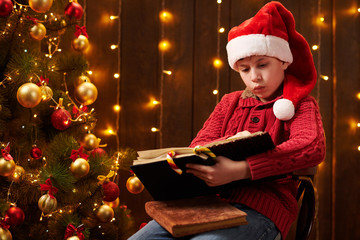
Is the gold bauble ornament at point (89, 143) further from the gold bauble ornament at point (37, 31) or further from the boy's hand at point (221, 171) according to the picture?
the boy's hand at point (221, 171)

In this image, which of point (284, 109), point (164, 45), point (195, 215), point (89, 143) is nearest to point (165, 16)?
point (164, 45)

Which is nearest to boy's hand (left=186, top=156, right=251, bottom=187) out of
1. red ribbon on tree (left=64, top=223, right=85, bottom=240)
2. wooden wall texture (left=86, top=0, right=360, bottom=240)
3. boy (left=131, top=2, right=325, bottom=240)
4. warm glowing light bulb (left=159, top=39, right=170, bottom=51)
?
boy (left=131, top=2, right=325, bottom=240)

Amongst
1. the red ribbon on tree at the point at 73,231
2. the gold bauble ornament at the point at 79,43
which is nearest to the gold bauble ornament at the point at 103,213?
the red ribbon on tree at the point at 73,231

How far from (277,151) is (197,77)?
3.90ft

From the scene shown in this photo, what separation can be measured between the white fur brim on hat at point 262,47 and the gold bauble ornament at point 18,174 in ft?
3.18

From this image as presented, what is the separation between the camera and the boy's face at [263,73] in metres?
1.15

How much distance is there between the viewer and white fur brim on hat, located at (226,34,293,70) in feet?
3.70

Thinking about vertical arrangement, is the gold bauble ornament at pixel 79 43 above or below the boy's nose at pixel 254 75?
above

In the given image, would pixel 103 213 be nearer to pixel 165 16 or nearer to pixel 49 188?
pixel 49 188

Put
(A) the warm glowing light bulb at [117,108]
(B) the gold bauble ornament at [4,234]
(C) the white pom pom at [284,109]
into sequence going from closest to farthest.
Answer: (C) the white pom pom at [284,109], (B) the gold bauble ornament at [4,234], (A) the warm glowing light bulb at [117,108]

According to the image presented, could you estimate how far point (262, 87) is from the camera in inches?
46.0

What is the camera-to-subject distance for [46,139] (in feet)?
5.32

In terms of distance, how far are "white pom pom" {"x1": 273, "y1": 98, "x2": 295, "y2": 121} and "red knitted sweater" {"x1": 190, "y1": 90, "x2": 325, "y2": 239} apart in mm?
27

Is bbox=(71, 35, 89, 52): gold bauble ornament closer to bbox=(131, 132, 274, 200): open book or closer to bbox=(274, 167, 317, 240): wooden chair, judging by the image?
bbox=(131, 132, 274, 200): open book
